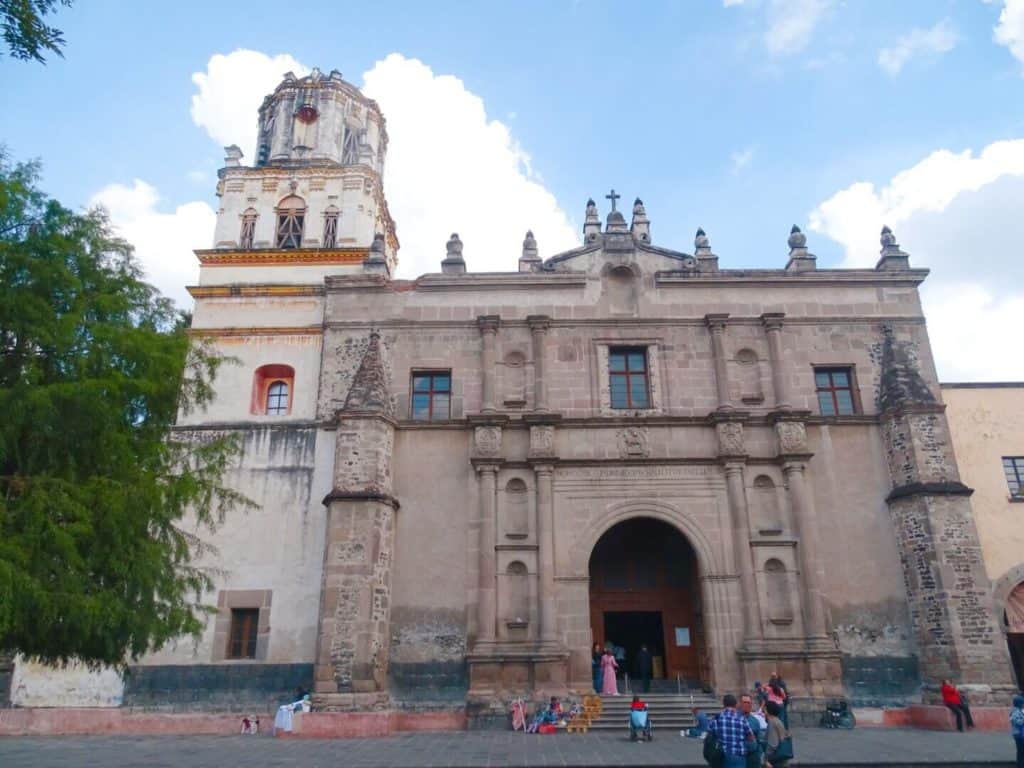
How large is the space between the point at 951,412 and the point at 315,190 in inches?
877

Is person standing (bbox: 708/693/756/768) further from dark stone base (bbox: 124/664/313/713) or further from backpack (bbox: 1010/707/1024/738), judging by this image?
dark stone base (bbox: 124/664/313/713)

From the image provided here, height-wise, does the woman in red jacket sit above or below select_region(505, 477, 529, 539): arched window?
below

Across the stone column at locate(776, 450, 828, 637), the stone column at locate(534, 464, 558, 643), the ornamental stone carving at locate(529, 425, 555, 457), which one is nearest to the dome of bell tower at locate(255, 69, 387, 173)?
the ornamental stone carving at locate(529, 425, 555, 457)

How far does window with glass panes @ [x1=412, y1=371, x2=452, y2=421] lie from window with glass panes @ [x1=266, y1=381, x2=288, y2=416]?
396cm

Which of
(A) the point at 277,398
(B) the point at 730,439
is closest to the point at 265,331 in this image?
(A) the point at 277,398

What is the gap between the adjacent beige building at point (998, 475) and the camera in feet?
66.8

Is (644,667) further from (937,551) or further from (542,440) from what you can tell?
(937,551)

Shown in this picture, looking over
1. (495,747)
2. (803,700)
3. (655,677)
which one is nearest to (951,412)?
(803,700)

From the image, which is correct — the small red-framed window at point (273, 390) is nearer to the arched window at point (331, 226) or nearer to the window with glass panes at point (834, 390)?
the arched window at point (331, 226)

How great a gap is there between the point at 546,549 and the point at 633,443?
3844mm

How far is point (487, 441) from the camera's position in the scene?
2077 centimetres

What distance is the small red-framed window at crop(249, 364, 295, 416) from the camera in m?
22.3

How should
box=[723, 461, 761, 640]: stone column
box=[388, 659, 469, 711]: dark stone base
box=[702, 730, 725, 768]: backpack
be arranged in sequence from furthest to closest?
box=[723, 461, 761, 640]: stone column < box=[388, 659, 469, 711]: dark stone base < box=[702, 730, 725, 768]: backpack

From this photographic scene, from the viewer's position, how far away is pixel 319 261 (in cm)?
2552
